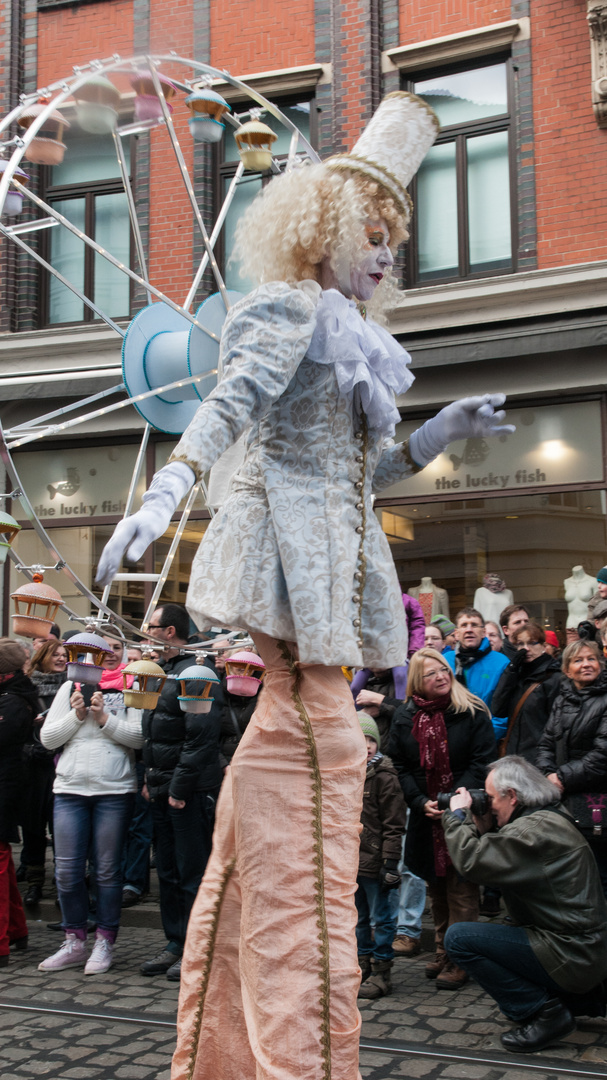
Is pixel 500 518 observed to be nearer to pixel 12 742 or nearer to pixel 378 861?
pixel 378 861

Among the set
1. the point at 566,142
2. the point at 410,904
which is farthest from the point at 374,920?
the point at 566,142

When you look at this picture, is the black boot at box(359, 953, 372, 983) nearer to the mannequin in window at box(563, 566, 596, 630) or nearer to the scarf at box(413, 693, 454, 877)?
the scarf at box(413, 693, 454, 877)

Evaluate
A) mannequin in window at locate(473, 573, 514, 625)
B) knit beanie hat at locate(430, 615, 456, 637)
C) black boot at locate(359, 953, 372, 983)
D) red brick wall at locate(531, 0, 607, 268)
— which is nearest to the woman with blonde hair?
knit beanie hat at locate(430, 615, 456, 637)

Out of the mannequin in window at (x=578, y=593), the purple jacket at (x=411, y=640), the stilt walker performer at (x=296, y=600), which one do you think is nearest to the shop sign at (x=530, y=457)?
the mannequin in window at (x=578, y=593)

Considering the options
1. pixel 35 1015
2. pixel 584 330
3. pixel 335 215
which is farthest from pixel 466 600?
pixel 335 215

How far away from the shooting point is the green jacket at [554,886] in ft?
14.6

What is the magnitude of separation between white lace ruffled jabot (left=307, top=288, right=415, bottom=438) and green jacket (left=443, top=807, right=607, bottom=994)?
260 centimetres

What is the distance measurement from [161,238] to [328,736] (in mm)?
9277

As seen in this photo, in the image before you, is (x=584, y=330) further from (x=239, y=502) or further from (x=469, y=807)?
(x=239, y=502)

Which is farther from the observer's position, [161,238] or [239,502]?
[161,238]

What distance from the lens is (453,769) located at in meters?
5.73

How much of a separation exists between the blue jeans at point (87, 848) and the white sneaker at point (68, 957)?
0.10m

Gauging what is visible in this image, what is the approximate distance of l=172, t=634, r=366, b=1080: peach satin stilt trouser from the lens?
2.12 m

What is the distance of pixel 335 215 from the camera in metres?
2.47
